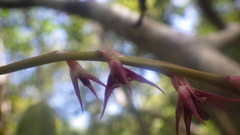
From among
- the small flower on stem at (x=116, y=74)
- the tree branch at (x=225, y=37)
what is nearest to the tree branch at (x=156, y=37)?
the tree branch at (x=225, y=37)

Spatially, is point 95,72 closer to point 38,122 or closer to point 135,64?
point 38,122

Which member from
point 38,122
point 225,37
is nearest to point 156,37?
point 225,37

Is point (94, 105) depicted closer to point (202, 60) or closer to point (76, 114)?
point (76, 114)

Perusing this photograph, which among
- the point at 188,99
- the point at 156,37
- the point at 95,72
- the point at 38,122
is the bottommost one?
the point at 95,72

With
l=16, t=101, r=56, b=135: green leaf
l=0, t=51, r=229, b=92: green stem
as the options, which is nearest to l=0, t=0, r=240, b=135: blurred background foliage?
l=16, t=101, r=56, b=135: green leaf

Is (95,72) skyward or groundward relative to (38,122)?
groundward

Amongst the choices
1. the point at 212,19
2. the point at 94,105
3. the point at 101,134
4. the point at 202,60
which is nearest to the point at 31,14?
the point at 94,105

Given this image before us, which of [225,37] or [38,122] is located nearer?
[38,122]

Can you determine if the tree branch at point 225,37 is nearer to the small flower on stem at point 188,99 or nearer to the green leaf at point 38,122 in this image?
the green leaf at point 38,122

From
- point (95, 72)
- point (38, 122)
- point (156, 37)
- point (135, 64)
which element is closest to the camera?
point (135, 64)
